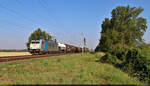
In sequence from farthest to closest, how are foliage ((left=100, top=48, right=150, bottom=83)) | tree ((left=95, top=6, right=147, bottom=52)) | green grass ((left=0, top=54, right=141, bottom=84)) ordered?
1. tree ((left=95, top=6, right=147, bottom=52))
2. foliage ((left=100, top=48, right=150, bottom=83))
3. green grass ((left=0, top=54, right=141, bottom=84))

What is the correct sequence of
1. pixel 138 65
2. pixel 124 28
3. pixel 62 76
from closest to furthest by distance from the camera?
pixel 62 76 < pixel 138 65 < pixel 124 28

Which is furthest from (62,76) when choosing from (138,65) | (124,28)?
(124,28)

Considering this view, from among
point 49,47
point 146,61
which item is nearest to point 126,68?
point 146,61

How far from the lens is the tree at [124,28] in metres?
40.2

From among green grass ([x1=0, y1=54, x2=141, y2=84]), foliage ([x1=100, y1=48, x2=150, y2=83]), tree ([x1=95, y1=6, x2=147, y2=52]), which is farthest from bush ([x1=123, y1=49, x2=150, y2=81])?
tree ([x1=95, y1=6, x2=147, y2=52])

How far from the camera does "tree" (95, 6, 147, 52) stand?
132ft

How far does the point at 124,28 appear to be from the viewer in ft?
136

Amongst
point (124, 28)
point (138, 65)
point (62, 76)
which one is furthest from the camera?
point (124, 28)

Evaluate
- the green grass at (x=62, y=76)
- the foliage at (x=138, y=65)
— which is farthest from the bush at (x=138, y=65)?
the green grass at (x=62, y=76)

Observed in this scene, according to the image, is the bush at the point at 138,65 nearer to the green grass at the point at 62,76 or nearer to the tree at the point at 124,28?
the green grass at the point at 62,76

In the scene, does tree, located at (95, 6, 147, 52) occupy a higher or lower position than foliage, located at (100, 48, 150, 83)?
higher

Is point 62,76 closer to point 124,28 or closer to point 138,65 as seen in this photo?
point 138,65

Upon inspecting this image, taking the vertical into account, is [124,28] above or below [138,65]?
above

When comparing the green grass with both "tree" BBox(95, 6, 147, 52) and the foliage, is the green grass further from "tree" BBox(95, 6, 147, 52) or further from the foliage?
"tree" BBox(95, 6, 147, 52)
